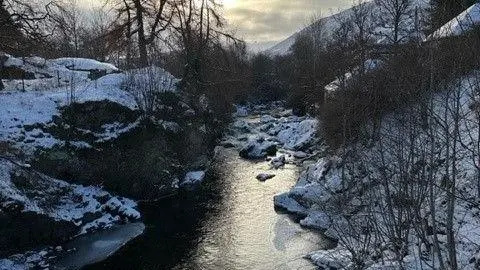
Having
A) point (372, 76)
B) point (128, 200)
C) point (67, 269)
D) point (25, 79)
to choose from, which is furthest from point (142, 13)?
point (67, 269)

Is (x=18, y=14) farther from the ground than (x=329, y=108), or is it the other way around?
(x=18, y=14)

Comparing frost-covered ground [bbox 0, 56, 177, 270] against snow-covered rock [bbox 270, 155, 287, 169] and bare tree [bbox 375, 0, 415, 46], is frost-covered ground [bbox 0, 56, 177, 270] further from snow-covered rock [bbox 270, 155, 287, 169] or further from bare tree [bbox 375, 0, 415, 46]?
bare tree [bbox 375, 0, 415, 46]

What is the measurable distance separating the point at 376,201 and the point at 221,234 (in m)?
7.70

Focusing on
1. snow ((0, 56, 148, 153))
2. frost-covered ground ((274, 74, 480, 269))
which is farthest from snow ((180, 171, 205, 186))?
frost-covered ground ((274, 74, 480, 269))

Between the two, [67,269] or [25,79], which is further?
[25,79]

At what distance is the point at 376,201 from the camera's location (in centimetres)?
1464

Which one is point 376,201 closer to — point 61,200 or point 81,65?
point 61,200

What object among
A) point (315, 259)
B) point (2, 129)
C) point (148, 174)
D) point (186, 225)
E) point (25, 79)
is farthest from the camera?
point (25, 79)

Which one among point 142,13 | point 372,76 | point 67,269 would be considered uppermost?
point 142,13

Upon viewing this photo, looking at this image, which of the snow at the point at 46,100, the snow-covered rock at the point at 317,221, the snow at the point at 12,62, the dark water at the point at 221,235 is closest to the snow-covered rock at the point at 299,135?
the dark water at the point at 221,235

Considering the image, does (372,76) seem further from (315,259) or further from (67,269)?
(67,269)

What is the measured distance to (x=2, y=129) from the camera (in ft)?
76.8

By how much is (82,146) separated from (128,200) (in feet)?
12.6

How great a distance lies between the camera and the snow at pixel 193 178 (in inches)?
1110
